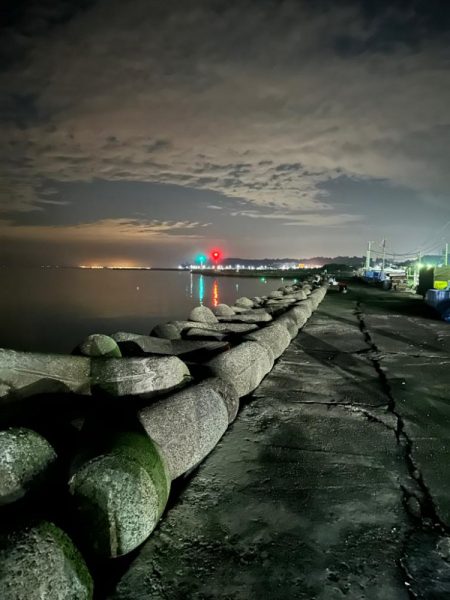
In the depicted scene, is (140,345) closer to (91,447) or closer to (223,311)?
(91,447)

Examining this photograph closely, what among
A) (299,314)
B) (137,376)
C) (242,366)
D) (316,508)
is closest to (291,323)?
(299,314)

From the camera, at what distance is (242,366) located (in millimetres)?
4230

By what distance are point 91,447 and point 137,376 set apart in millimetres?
1476

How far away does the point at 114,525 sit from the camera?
195 cm

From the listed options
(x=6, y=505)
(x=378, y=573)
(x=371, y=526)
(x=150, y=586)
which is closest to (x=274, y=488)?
(x=371, y=526)

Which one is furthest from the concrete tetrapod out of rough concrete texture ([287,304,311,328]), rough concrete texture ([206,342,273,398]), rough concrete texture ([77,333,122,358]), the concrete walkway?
rough concrete texture ([287,304,311,328])

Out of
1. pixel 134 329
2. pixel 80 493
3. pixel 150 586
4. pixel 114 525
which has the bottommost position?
pixel 134 329

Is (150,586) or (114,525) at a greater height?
(114,525)

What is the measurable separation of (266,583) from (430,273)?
1809 centimetres

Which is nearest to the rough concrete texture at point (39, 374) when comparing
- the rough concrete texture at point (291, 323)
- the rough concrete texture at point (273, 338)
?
the rough concrete texture at point (273, 338)

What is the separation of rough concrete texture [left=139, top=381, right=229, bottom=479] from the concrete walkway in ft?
0.43

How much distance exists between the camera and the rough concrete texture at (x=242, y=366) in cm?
404

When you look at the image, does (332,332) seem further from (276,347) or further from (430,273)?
(430,273)

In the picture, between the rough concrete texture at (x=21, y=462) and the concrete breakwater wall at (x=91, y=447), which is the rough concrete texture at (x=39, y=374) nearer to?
the concrete breakwater wall at (x=91, y=447)
